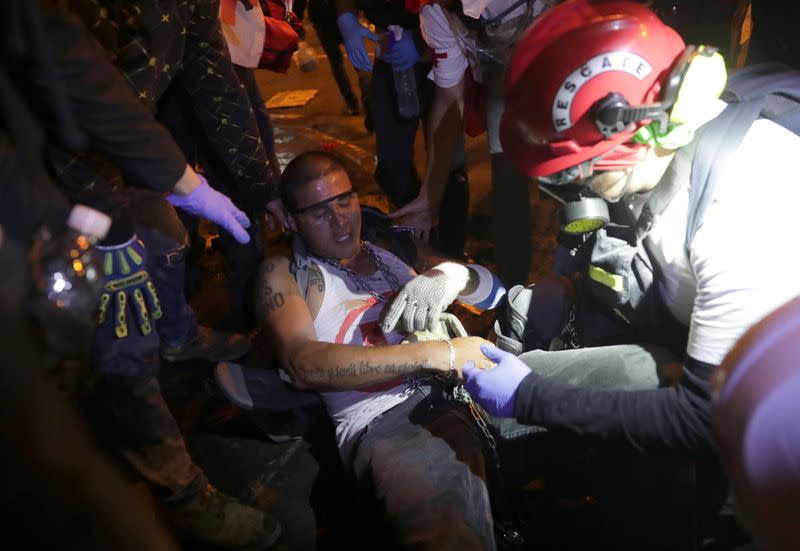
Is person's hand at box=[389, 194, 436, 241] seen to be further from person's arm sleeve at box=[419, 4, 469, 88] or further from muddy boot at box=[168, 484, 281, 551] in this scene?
muddy boot at box=[168, 484, 281, 551]

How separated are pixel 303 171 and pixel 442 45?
1233mm

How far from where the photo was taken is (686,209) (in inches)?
74.2

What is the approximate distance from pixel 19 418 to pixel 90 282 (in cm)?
54

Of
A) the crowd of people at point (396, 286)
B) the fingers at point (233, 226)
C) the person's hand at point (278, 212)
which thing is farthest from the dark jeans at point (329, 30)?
the fingers at point (233, 226)

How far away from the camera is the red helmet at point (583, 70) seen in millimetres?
1741

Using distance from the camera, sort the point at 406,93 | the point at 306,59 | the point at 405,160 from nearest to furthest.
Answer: the point at 406,93, the point at 405,160, the point at 306,59

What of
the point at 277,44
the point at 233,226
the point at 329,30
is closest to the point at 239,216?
the point at 233,226

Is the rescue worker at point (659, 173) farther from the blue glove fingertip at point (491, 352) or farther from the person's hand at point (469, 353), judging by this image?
the person's hand at point (469, 353)

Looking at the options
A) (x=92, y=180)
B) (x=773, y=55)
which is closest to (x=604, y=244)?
(x=773, y=55)

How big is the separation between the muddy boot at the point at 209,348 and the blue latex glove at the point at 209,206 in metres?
0.78

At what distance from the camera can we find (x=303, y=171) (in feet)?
9.36

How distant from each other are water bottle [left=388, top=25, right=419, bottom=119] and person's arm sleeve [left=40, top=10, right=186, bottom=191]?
1.92 m

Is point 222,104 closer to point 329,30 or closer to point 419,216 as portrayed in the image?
point 419,216

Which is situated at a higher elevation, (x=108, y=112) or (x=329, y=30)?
(x=108, y=112)
